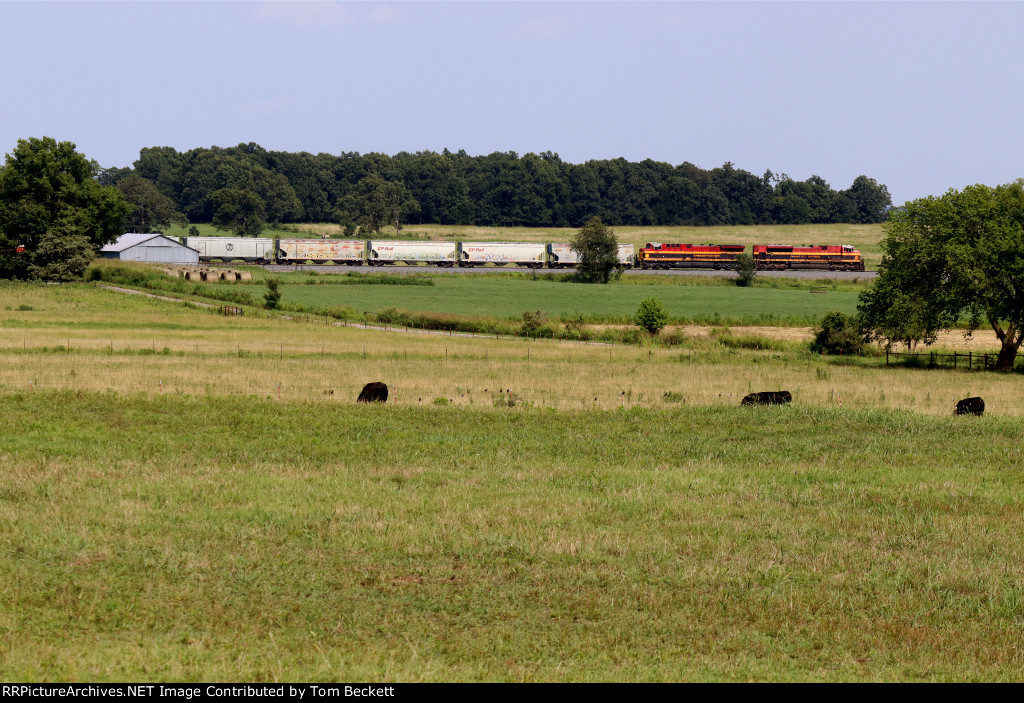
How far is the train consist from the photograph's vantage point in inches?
5551

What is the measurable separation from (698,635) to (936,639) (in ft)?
8.97

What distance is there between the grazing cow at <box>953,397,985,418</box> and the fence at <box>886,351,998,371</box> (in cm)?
2325

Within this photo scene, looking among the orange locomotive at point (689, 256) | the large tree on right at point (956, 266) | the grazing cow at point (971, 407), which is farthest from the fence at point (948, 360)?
the orange locomotive at point (689, 256)

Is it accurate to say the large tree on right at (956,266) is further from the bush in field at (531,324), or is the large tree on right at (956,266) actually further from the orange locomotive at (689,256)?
the orange locomotive at (689,256)

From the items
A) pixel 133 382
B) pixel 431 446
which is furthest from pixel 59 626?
pixel 133 382

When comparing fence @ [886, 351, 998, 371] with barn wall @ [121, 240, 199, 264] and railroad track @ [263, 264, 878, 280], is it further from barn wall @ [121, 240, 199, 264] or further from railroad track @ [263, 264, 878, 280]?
barn wall @ [121, 240, 199, 264]

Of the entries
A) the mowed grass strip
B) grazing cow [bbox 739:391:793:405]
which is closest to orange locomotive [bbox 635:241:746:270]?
grazing cow [bbox 739:391:793:405]

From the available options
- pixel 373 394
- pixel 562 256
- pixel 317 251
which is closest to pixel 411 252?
pixel 317 251

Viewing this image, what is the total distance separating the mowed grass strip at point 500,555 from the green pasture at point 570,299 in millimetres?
57851

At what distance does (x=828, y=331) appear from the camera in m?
62.4

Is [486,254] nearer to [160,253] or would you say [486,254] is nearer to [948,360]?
[160,253]

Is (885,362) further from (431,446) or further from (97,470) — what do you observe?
(97,470)

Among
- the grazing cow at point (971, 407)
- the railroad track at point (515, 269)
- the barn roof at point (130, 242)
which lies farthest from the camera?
the railroad track at point (515, 269)

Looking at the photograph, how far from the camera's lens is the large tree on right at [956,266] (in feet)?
168
